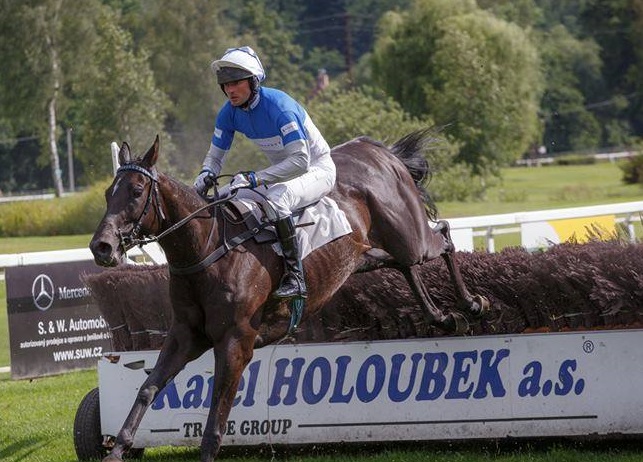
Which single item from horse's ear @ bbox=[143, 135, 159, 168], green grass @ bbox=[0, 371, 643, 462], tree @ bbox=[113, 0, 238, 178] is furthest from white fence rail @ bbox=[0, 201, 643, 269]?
tree @ bbox=[113, 0, 238, 178]

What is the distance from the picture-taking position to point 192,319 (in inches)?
238

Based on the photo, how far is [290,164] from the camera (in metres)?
6.37

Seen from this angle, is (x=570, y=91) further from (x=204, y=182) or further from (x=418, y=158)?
(x=204, y=182)

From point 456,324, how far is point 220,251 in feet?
5.05

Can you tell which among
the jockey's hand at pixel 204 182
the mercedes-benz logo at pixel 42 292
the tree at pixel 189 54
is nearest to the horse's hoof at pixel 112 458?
the jockey's hand at pixel 204 182

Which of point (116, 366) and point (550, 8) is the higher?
point (116, 366)

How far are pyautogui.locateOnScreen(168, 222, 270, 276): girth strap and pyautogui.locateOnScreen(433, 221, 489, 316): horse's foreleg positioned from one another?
1.36 meters

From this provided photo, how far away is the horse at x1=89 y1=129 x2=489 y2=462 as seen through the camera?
224 inches

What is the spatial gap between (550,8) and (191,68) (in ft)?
187

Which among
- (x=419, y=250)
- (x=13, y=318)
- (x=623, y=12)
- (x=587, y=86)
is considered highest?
(x=419, y=250)

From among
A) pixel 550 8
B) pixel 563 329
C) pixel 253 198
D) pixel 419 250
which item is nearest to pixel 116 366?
pixel 253 198

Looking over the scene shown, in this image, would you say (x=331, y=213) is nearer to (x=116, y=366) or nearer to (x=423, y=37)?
(x=116, y=366)

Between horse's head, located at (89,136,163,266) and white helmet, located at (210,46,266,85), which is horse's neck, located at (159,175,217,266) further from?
white helmet, located at (210,46,266,85)

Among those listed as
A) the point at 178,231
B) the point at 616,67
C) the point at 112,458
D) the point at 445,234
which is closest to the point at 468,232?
the point at 445,234
